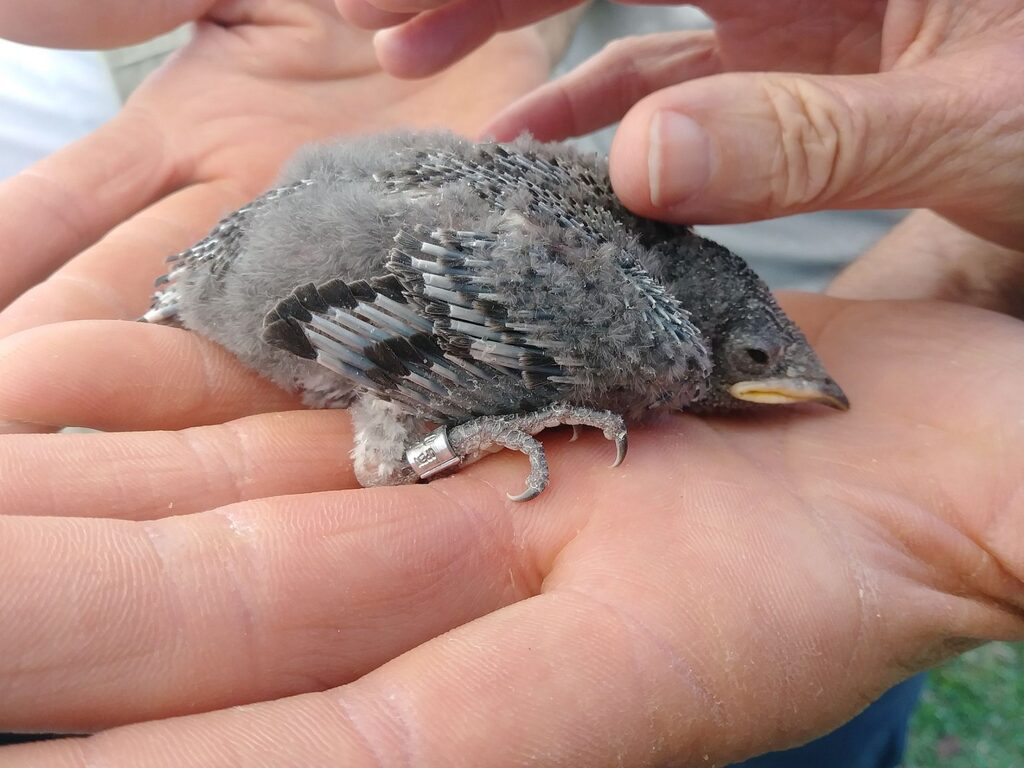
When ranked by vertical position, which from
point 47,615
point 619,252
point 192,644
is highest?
point 619,252

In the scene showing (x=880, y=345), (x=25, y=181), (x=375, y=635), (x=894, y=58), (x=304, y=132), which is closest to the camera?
(x=375, y=635)

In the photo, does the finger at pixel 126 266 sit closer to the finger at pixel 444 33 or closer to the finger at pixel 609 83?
the finger at pixel 444 33

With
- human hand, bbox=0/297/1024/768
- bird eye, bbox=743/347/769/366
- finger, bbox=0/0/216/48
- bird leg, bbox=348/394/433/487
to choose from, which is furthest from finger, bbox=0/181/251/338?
bird eye, bbox=743/347/769/366

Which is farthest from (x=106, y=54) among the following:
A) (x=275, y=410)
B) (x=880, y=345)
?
(x=880, y=345)

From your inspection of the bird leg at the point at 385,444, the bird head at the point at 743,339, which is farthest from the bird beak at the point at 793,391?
the bird leg at the point at 385,444

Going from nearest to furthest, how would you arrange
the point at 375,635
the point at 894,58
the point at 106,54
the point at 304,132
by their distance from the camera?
the point at 375,635
the point at 894,58
the point at 304,132
the point at 106,54

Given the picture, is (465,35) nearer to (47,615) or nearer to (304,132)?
(304,132)

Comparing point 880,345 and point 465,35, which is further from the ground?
point 465,35

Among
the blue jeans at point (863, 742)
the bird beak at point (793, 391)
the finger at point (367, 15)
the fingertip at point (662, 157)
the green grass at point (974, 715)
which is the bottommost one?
the green grass at point (974, 715)

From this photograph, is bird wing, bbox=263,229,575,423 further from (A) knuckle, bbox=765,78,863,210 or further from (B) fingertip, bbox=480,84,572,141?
(B) fingertip, bbox=480,84,572,141
